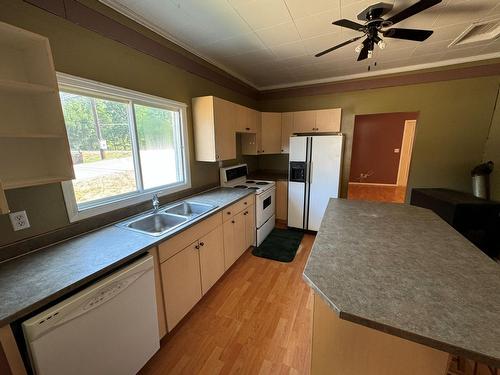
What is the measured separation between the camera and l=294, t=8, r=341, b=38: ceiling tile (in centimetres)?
181

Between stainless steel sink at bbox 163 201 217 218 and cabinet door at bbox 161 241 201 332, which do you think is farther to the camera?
stainless steel sink at bbox 163 201 217 218

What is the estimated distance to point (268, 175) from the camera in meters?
4.12

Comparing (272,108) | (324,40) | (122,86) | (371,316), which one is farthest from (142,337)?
(272,108)

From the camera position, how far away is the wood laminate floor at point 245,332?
1.50 metres

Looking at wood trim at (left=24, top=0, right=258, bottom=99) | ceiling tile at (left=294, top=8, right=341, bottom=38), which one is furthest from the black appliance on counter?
wood trim at (left=24, top=0, right=258, bottom=99)

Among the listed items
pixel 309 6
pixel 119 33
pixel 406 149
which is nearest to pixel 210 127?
pixel 119 33

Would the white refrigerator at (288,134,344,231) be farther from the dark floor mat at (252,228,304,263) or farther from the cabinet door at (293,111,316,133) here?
the cabinet door at (293,111,316,133)

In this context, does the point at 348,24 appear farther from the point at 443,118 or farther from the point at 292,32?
the point at 443,118

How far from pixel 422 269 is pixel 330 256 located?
415 millimetres

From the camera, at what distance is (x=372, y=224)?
1542 mm

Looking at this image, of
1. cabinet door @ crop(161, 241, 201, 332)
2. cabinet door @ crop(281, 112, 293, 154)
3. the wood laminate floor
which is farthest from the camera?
cabinet door @ crop(281, 112, 293, 154)

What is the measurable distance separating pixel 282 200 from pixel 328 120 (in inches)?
62.7

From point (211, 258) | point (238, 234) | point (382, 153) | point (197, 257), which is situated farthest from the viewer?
point (382, 153)

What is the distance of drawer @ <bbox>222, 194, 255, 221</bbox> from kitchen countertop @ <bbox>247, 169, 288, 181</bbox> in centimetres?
100
